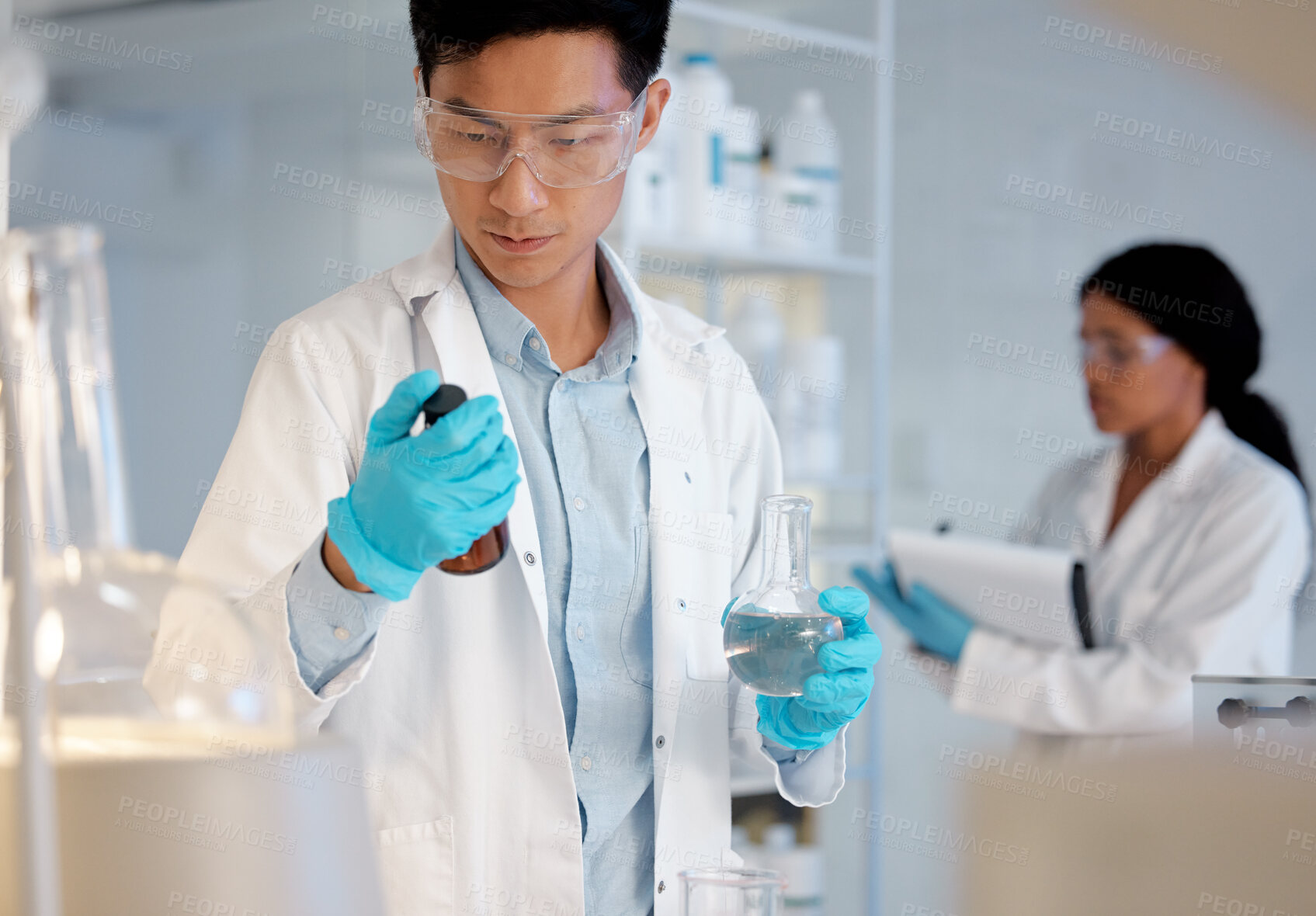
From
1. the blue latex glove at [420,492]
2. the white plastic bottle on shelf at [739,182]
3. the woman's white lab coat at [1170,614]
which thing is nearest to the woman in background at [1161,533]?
the woman's white lab coat at [1170,614]

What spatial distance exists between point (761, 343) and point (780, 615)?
1.57 m

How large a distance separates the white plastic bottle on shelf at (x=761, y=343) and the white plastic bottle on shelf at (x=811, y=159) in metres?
0.17

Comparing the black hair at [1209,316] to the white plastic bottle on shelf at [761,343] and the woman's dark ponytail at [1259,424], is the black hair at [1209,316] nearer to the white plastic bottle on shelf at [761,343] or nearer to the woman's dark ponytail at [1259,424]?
the woman's dark ponytail at [1259,424]

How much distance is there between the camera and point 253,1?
1834 millimetres

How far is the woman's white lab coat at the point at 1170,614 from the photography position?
2148 mm

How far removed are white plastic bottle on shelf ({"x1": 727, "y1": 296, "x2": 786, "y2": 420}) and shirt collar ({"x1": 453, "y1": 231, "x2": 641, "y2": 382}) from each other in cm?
123

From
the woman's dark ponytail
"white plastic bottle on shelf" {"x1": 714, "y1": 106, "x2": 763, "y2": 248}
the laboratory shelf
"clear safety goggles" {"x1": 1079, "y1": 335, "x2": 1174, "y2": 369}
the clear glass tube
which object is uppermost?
the laboratory shelf

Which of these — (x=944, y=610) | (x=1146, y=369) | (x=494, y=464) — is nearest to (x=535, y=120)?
(x=494, y=464)

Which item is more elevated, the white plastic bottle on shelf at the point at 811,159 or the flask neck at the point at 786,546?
the white plastic bottle on shelf at the point at 811,159

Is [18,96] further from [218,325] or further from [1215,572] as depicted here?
[1215,572]

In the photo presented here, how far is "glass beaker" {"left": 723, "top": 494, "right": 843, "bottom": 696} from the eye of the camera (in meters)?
1.12

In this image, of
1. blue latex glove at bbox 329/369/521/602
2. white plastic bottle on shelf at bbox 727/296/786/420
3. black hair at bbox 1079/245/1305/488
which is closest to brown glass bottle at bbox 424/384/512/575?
blue latex glove at bbox 329/369/521/602

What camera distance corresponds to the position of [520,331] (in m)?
1.29

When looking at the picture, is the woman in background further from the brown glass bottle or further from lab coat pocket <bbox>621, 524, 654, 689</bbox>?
the brown glass bottle
